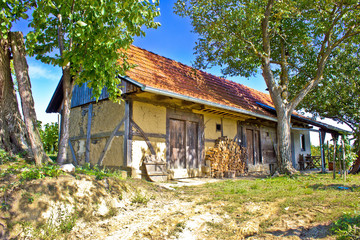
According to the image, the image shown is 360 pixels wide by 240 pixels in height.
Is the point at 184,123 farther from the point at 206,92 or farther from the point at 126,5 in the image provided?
the point at 126,5

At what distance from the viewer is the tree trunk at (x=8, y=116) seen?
4.89m

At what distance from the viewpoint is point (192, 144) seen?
9.52 meters

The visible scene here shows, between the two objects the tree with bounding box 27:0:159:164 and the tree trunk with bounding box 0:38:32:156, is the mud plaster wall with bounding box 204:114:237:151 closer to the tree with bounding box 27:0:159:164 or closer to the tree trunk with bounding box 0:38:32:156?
the tree with bounding box 27:0:159:164

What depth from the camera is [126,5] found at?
179 inches

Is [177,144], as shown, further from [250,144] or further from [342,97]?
[342,97]

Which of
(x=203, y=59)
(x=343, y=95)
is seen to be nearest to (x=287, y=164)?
(x=203, y=59)

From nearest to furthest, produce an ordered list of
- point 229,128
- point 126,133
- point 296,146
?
point 126,133 < point 229,128 < point 296,146

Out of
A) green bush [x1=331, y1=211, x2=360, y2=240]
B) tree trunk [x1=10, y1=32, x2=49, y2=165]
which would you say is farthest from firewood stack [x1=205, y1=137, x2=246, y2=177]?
green bush [x1=331, y1=211, x2=360, y2=240]

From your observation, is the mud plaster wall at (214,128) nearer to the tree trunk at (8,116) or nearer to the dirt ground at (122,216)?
the dirt ground at (122,216)

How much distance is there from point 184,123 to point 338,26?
7.19 metres

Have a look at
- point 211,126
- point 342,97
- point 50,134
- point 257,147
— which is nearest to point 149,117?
point 211,126

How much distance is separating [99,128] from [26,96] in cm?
383

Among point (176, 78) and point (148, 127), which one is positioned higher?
point (176, 78)

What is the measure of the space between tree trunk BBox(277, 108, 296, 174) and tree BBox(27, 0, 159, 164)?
261 inches
